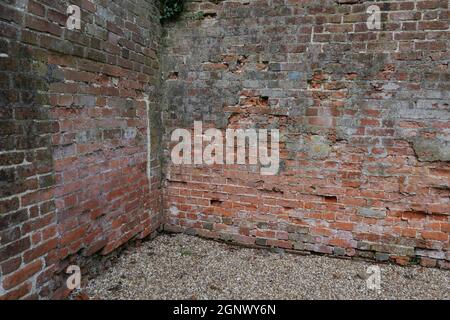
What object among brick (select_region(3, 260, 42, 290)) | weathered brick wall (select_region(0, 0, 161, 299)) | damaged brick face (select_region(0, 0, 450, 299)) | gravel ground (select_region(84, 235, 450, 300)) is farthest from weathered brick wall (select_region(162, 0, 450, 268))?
brick (select_region(3, 260, 42, 290))

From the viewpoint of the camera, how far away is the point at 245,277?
10.8ft

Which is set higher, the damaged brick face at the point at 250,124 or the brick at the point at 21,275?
the damaged brick face at the point at 250,124

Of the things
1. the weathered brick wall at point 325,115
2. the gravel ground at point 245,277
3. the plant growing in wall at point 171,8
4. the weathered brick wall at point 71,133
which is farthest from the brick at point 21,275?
the plant growing in wall at point 171,8

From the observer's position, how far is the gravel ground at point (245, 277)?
301cm

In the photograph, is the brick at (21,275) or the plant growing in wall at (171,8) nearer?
the brick at (21,275)

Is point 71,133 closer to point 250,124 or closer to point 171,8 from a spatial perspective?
point 250,124

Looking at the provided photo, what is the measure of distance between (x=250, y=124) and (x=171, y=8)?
1.56m

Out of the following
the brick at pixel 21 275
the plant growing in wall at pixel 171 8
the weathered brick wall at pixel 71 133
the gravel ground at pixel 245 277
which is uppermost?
the plant growing in wall at pixel 171 8

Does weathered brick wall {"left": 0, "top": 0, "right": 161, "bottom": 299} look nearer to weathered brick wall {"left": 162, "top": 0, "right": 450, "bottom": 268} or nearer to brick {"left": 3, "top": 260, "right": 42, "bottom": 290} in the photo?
brick {"left": 3, "top": 260, "right": 42, "bottom": 290}

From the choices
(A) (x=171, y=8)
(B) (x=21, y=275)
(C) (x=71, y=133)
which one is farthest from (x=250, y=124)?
(B) (x=21, y=275)

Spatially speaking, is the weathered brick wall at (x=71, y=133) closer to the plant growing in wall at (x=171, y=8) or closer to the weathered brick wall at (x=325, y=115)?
the plant growing in wall at (x=171, y=8)

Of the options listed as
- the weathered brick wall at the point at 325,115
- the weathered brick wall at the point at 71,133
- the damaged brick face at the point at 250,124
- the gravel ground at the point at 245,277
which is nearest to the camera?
the weathered brick wall at the point at 71,133

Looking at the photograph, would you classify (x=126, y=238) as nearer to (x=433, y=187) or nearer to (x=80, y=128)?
(x=80, y=128)

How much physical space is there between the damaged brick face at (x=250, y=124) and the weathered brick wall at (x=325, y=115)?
0.01 m
